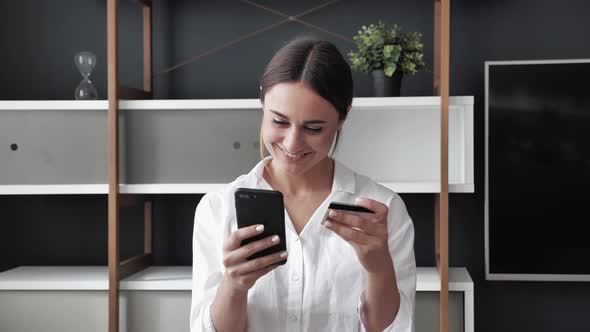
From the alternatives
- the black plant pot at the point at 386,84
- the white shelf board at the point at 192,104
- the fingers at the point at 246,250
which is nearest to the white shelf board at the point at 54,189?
the white shelf board at the point at 192,104

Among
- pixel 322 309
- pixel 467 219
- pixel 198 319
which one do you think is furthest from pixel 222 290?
pixel 467 219

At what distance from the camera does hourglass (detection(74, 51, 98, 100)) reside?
8.93 feet

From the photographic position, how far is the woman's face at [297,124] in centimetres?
134

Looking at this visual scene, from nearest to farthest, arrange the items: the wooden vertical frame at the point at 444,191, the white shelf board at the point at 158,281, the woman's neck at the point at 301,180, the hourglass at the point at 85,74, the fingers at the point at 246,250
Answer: the fingers at the point at 246,250
the woman's neck at the point at 301,180
the wooden vertical frame at the point at 444,191
the white shelf board at the point at 158,281
the hourglass at the point at 85,74

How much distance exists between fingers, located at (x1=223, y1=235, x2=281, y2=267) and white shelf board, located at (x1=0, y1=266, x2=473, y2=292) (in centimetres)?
132

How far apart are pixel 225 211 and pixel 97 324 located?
1379mm

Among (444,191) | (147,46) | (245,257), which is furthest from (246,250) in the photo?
(147,46)

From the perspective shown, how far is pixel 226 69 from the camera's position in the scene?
9.87 feet

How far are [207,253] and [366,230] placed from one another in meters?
0.34

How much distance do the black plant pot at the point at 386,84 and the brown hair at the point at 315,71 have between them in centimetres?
118

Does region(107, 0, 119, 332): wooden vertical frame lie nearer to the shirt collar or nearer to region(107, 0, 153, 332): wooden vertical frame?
region(107, 0, 153, 332): wooden vertical frame

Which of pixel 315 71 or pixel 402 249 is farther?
pixel 402 249

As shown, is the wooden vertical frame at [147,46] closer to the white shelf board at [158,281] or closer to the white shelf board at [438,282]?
the white shelf board at [158,281]

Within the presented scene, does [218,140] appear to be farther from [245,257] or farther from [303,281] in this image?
[245,257]
